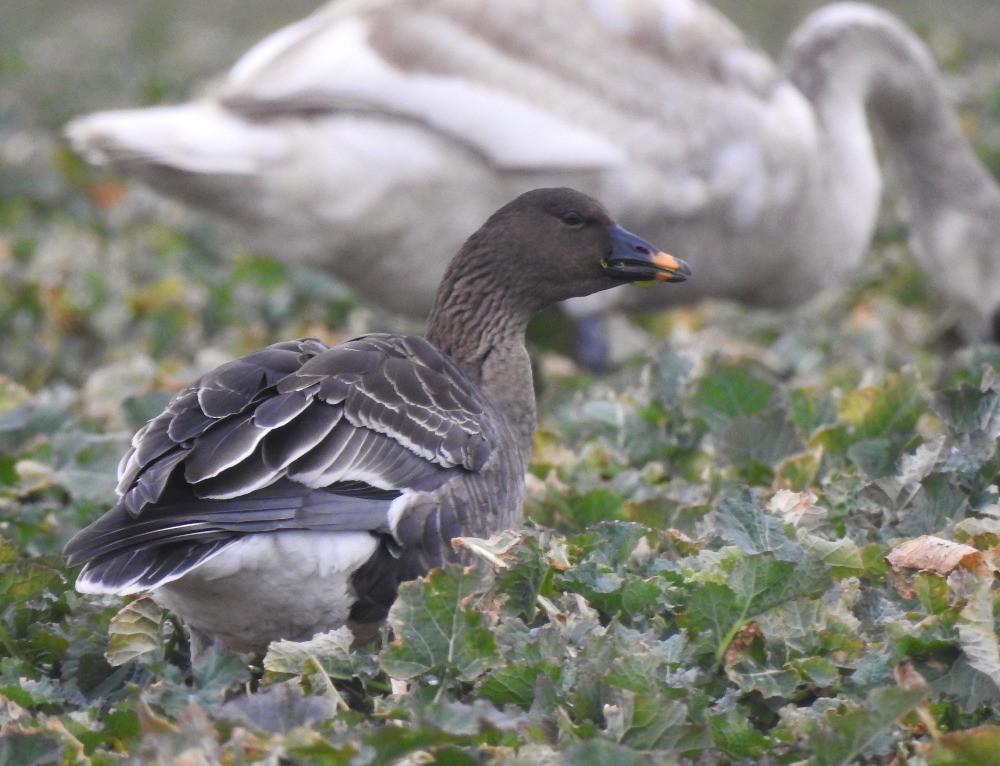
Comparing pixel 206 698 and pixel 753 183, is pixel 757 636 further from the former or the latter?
pixel 753 183

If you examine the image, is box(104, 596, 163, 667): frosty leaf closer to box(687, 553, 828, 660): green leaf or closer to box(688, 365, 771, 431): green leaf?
box(687, 553, 828, 660): green leaf

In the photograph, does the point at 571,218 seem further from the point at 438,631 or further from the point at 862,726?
the point at 862,726

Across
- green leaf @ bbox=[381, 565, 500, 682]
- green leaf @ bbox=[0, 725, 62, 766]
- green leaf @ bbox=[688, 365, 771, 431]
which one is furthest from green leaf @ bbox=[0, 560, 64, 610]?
green leaf @ bbox=[688, 365, 771, 431]

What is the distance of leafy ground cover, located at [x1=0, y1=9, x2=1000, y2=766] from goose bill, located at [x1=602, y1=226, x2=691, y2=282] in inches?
19.0

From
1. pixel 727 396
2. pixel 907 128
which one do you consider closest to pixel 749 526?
pixel 727 396

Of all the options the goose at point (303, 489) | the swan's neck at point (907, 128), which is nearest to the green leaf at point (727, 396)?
the goose at point (303, 489)

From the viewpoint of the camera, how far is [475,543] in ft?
11.7

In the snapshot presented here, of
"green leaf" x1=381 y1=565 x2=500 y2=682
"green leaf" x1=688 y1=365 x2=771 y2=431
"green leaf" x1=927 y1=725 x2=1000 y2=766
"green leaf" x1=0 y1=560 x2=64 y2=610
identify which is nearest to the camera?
"green leaf" x1=927 y1=725 x2=1000 y2=766

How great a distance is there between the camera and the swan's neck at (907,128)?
8336 mm

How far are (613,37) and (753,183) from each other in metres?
0.96

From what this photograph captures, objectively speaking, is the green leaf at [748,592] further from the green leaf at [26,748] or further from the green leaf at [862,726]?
the green leaf at [26,748]

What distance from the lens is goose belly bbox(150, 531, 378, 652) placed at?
3551 mm

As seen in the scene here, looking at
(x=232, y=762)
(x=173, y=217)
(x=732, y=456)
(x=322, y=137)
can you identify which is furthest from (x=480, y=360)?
(x=173, y=217)

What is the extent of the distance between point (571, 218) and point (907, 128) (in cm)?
468
